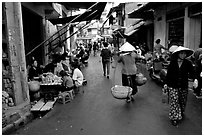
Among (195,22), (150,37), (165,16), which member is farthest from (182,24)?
(150,37)

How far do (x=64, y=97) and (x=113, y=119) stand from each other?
6.50 feet

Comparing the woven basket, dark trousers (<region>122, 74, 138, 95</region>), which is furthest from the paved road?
the woven basket

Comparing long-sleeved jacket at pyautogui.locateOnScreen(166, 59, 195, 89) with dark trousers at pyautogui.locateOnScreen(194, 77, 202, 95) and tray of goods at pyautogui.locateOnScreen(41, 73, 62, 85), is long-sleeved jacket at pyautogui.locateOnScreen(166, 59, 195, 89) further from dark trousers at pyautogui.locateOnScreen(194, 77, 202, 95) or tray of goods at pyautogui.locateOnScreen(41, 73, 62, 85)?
tray of goods at pyautogui.locateOnScreen(41, 73, 62, 85)

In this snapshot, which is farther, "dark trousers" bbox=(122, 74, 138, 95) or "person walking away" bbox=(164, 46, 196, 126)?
"dark trousers" bbox=(122, 74, 138, 95)

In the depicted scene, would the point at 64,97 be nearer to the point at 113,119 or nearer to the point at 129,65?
the point at 113,119

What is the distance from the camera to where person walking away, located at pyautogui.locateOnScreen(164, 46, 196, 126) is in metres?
4.29

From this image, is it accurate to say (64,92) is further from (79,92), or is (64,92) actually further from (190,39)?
(190,39)

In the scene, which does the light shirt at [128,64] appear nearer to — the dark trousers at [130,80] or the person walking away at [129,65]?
the person walking away at [129,65]

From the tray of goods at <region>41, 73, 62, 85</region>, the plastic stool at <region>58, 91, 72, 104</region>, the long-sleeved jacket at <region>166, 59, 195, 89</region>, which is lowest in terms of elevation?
the plastic stool at <region>58, 91, 72, 104</region>

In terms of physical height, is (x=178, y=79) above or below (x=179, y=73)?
below

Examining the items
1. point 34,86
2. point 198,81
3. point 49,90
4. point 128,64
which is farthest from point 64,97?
point 198,81

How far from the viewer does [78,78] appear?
705 centimetres

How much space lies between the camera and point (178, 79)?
4.29 metres

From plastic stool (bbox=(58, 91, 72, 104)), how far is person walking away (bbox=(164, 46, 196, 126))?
3107 mm
